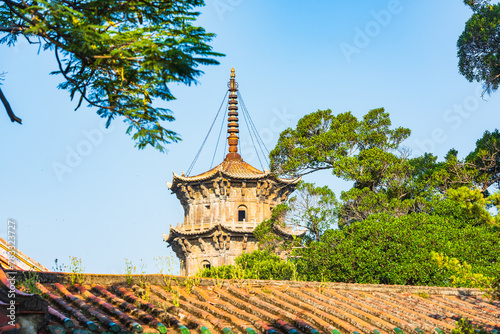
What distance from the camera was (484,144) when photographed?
106 ft

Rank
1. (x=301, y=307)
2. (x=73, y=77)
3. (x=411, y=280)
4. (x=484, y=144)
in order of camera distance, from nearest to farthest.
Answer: (x=73, y=77), (x=301, y=307), (x=411, y=280), (x=484, y=144)

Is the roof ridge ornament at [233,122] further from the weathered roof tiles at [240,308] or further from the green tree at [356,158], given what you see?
the weathered roof tiles at [240,308]

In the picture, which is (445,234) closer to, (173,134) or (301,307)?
(301,307)

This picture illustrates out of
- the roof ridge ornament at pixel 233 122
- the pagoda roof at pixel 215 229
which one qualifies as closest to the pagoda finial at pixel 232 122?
the roof ridge ornament at pixel 233 122

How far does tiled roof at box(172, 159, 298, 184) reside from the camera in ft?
133

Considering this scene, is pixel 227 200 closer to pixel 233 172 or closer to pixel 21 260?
pixel 233 172

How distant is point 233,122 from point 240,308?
35.3m

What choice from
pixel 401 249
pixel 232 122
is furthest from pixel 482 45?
pixel 232 122

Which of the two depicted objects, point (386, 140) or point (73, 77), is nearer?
point (73, 77)

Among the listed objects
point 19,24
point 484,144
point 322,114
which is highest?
point 322,114

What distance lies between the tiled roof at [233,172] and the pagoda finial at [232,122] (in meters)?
0.67

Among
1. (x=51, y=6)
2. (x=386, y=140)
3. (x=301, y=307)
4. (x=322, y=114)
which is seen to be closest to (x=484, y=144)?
(x=386, y=140)

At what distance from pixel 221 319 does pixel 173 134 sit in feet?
10.5

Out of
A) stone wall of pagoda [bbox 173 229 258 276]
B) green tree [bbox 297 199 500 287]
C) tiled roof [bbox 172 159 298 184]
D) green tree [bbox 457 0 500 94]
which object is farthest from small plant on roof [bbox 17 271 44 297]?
tiled roof [bbox 172 159 298 184]
